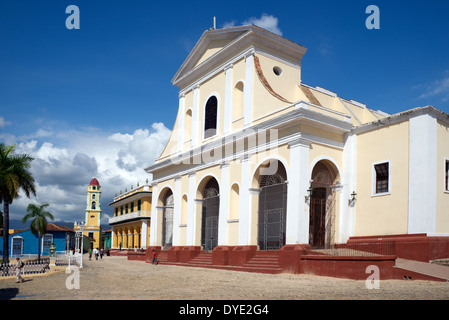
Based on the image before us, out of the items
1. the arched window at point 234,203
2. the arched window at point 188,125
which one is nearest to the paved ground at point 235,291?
the arched window at point 234,203

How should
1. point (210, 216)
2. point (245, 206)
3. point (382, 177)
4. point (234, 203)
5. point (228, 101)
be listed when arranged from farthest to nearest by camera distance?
point (210, 216) < point (228, 101) < point (234, 203) < point (245, 206) < point (382, 177)

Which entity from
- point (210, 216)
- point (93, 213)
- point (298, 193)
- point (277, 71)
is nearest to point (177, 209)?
point (210, 216)

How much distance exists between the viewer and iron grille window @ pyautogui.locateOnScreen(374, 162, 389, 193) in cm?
1741

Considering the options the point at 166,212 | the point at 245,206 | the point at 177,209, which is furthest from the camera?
the point at 166,212

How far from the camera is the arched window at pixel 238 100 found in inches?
868

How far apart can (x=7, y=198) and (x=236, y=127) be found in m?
15.3

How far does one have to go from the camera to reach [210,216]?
87.8 ft

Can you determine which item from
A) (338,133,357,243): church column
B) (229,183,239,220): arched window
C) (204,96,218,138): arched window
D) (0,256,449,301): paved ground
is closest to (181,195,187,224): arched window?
(204,96,218,138): arched window

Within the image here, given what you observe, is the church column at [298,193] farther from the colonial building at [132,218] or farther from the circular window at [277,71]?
the colonial building at [132,218]

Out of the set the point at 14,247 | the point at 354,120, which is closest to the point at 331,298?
the point at 354,120

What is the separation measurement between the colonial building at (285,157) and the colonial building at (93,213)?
4261 cm

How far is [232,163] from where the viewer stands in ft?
69.8

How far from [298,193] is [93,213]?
55.7 m

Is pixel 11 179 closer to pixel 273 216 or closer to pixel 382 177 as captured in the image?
pixel 273 216
